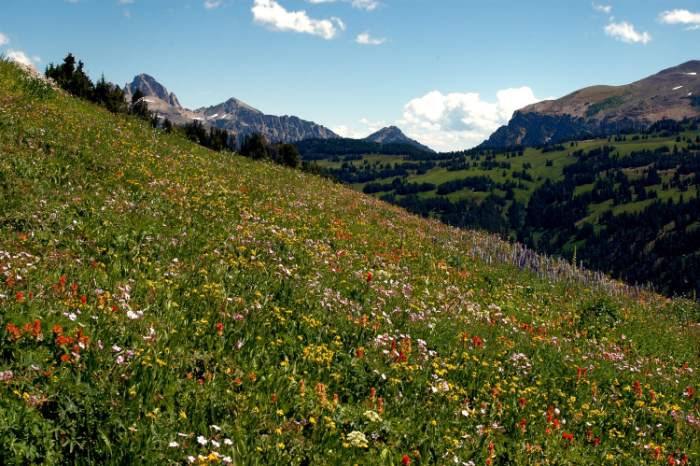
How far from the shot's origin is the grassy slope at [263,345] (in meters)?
5.39

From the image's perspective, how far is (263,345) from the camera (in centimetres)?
782

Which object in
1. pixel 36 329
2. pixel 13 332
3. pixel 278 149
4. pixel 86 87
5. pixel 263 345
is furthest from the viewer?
pixel 278 149

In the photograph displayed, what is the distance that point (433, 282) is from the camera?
1599 centimetres

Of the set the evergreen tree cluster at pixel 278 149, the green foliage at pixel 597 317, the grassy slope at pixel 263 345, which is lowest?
the green foliage at pixel 597 317

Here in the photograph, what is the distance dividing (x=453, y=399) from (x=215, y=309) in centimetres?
419

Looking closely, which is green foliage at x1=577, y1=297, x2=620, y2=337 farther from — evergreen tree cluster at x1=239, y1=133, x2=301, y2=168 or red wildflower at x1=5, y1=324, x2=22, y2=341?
evergreen tree cluster at x1=239, y1=133, x2=301, y2=168

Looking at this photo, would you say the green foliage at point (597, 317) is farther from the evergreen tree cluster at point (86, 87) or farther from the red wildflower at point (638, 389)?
the evergreen tree cluster at point (86, 87)

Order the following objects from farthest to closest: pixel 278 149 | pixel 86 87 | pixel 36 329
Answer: pixel 278 149 → pixel 86 87 → pixel 36 329

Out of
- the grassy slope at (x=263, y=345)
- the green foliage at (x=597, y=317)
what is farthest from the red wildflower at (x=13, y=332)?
the green foliage at (x=597, y=317)

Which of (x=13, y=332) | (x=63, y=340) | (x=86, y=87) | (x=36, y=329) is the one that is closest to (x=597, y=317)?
(x=63, y=340)

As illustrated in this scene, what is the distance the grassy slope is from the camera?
5387 millimetres

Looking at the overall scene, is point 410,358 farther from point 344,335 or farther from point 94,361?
point 94,361

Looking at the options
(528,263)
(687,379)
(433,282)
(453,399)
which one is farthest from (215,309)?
(528,263)

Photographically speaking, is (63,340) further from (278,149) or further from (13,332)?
(278,149)
